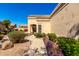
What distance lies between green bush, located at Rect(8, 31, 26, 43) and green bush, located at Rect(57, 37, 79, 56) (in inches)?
83.2

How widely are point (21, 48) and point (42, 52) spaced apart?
1.08 meters

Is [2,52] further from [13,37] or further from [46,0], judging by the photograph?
[46,0]

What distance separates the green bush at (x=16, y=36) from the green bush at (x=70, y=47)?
2.11 metres

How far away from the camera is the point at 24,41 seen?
29.9ft

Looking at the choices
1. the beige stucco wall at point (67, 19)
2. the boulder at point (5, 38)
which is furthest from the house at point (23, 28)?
the beige stucco wall at point (67, 19)

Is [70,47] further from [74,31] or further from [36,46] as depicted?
[36,46]

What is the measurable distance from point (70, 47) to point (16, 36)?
10.9ft

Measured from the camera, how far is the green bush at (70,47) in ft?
23.0

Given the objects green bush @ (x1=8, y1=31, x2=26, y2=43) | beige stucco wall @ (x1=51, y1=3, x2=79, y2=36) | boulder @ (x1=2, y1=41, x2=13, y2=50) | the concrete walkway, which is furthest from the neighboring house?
boulder @ (x1=2, y1=41, x2=13, y2=50)

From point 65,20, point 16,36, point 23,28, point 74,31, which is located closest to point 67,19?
point 65,20

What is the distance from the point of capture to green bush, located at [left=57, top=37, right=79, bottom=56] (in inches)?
276

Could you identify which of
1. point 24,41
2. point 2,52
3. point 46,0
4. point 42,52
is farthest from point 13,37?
point 46,0

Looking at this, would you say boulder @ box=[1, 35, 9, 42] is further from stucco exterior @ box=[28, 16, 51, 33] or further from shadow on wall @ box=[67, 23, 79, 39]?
shadow on wall @ box=[67, 23, 79, 39]

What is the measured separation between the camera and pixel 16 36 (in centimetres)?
952
